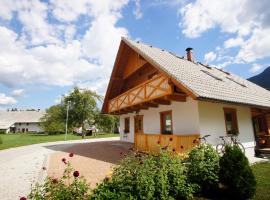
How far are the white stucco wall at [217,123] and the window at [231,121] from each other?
0.90 ft

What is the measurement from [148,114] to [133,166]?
10316mm

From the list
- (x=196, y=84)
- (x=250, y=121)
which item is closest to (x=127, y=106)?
(x=196, y=84)

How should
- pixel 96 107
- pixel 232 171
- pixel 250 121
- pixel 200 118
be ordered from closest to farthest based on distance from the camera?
1. pixel 232 171
2. pixel 200 118
3. pixel 250 121
4. pixel 96 107

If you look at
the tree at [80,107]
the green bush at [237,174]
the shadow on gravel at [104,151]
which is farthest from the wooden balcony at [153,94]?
the tree at [80,107]

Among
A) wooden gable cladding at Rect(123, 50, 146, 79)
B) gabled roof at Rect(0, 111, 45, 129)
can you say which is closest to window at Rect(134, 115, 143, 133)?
wooden gable cladding at Rect(123, 50, 146, 79)

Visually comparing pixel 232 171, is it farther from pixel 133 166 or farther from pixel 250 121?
pixel 250 121

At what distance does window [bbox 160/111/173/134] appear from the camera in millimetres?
12539

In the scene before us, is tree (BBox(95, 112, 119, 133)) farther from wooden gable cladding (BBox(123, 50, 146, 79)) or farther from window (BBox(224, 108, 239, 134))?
window (BBox(224, 108, 239, 134))

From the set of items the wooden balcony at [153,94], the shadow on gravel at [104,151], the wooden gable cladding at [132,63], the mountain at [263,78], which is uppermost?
the mountain at [263,78]

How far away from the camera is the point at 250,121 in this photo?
12992 millimetres

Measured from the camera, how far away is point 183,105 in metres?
11.3

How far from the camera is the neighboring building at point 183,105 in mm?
10039

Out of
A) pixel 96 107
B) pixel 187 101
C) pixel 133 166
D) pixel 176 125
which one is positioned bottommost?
pixel 133 166

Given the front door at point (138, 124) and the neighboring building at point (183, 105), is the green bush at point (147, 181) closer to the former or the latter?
the neighboring building at point (183, 105)
